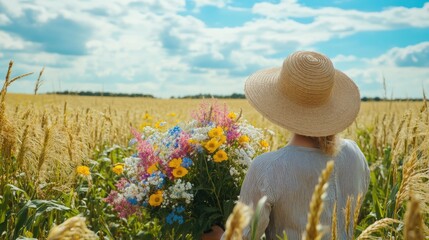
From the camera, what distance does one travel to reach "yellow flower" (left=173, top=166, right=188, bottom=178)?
2.96 metres

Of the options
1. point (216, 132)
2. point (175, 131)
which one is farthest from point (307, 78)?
point (175, 131)

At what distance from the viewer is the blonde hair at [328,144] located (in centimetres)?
253

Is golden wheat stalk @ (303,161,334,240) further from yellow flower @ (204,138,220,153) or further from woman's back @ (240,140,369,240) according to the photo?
yellow flower @ (204,138,220,153)

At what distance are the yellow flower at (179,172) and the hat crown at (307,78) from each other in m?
0.82

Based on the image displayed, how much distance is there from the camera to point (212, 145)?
2.96 meters

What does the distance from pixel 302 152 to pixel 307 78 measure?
17.2 inches

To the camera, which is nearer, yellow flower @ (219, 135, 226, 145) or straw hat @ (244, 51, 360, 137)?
straw hat @ (244, 51, 360, 137)

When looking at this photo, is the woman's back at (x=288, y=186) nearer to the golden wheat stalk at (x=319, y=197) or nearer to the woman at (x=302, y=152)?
the woman at (x=302, y=152)

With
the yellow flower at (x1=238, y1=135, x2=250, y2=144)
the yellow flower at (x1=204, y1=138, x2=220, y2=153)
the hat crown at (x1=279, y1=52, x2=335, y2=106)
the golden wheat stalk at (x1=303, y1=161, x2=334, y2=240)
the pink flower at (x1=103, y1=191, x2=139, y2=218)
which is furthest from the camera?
the pink flower at (x1=103, y1=191, x2=139, y2=218)

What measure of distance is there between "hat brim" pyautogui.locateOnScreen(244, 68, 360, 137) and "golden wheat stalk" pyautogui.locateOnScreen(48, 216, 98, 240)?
1.65 m

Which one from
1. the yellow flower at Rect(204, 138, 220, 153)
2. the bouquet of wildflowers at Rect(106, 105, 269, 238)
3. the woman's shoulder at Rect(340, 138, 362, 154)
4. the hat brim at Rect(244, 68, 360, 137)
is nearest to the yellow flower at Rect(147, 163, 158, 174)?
the bouquet of wildflowers at Rect(106, 105, 269, 238)

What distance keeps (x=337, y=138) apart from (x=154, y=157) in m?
1.27

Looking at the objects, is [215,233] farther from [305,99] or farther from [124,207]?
[305,99]

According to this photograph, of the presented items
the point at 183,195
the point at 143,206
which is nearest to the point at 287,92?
the point at 183,195
